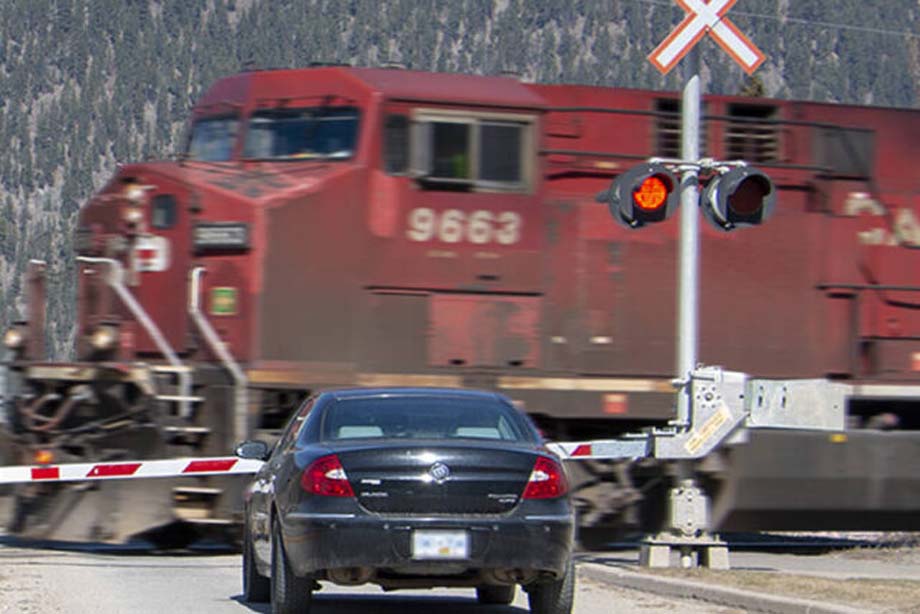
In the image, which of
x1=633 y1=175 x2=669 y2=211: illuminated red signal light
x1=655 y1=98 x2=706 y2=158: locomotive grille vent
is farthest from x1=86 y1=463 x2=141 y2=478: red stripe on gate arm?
x1=655 y1=98 x2=706 y2=158: locomotive grille vent

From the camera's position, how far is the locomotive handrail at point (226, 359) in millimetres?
17078

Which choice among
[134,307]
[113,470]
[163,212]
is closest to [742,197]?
[163,212]

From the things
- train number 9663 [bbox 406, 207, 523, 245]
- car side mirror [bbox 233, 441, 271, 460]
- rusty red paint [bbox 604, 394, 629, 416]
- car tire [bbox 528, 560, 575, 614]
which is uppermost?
train number 9663 [bbox 406, 207, 523, 245]

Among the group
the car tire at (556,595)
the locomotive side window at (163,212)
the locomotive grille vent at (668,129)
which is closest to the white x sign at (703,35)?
the locomotive grille vent at (668,129)

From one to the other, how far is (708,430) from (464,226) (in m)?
3.73

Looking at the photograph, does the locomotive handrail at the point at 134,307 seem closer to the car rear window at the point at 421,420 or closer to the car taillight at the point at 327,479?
the car rear window at the point at 421,420

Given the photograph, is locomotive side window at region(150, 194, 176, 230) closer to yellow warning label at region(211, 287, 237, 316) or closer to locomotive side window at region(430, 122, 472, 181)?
yellow warning label at region(211, 287, 237, 316)

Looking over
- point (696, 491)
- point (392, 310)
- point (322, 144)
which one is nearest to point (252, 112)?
point (322, 144)

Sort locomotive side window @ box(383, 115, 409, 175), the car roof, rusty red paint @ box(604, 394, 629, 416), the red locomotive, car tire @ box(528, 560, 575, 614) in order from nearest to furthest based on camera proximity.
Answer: car tire @ box(528, 560, 575, 614), the car roof, the red locomotive, locomotive side window @ box(383, 115, 409, 175), rusty red paint @ box(604, 394, 629, 416)

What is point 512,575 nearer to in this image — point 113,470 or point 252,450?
point 252,450

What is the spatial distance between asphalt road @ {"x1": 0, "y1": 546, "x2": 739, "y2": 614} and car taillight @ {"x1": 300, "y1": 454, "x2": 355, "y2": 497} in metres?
1.82

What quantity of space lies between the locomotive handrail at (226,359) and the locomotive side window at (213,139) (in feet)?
4.51

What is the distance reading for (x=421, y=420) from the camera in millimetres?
11375

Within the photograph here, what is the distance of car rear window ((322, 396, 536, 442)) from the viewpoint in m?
11.3
